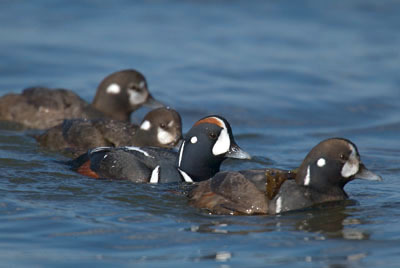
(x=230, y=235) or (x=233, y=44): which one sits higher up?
(x=233, y=44)

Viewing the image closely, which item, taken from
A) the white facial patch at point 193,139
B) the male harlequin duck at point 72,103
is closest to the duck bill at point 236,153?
the white facial patch at point 193,139

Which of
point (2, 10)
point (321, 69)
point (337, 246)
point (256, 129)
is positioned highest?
point (2, 10)

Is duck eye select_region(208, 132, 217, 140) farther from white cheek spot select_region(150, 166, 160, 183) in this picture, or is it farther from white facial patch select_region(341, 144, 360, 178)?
white facial patch select_region(341, 144, 360, 178)

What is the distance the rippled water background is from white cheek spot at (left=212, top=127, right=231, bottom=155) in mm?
931

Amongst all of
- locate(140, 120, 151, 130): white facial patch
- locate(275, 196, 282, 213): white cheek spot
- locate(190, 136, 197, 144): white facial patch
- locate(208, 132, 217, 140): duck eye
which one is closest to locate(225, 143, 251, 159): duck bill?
locate(208, 132, 217, 140): duck eye

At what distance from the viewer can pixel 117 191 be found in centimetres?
1048

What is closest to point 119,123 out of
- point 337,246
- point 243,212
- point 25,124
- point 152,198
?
point 25,124

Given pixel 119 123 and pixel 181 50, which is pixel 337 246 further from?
pixel 181 50

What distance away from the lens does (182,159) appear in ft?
36.9

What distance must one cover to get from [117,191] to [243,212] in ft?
5.80

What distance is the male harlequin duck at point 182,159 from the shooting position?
11.0 metres

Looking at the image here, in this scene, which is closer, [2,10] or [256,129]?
[256,129]

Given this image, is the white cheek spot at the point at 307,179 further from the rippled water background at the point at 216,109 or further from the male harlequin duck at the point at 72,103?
the male harlequin duck at the point at 72,103

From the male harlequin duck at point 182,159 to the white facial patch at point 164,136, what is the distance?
1074 millimetres
